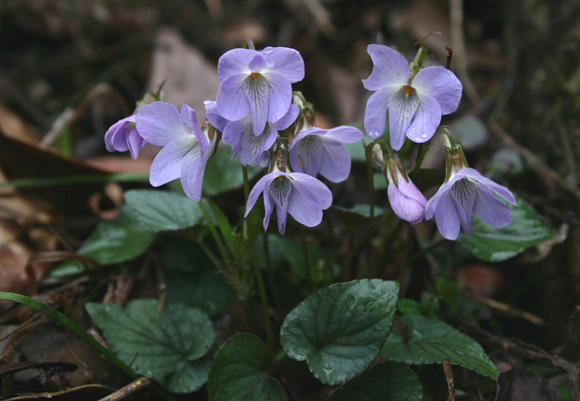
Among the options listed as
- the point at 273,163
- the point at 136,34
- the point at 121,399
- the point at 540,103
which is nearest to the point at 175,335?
the point at 121,399

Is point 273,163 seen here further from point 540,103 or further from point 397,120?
point 540,103

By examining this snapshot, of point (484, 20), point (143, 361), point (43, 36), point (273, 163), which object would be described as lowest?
point (43, 36)

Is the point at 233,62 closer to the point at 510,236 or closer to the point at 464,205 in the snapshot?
the point at 464,205

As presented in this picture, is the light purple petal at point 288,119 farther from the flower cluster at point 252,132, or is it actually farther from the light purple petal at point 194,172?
the light purple petal at point 194,172

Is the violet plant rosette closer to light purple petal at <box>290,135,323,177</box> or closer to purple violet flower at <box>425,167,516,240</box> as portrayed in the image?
purple violet flower at <box>425,167,516,240</box>

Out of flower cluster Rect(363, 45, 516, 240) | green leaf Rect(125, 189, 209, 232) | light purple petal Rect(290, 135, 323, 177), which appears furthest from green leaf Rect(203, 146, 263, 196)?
flower cluster Rect(363, 45, 516, 240)

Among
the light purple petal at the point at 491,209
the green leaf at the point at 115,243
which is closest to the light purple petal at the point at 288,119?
the light purple petal at the point at 491,209
